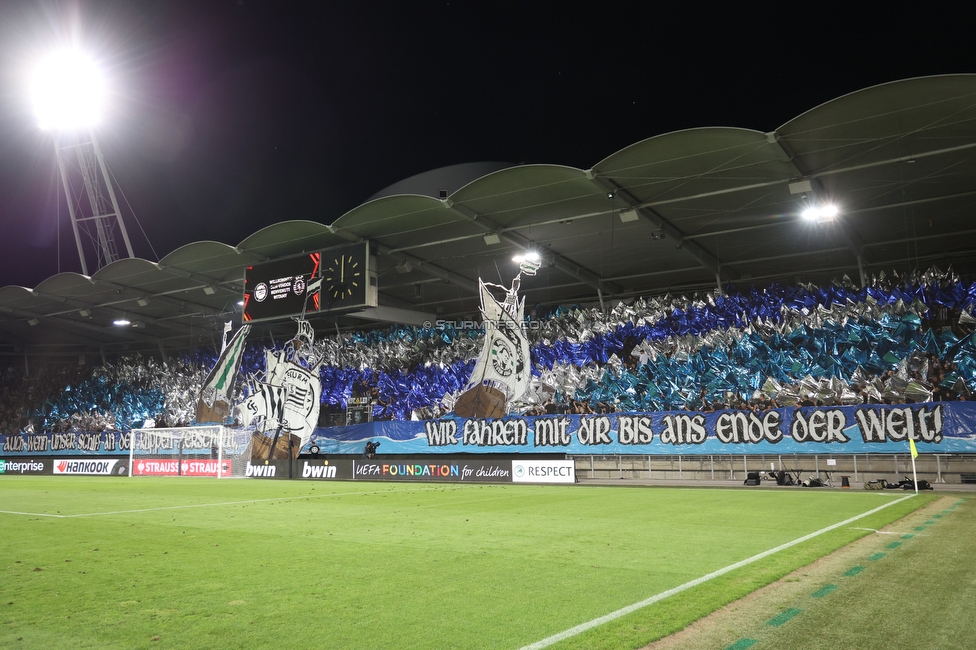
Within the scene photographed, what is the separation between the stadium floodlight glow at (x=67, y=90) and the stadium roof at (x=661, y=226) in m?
11.3

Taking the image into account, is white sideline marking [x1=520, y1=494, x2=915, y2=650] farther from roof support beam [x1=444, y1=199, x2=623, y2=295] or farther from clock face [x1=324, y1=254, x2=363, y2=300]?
clock face [x1=324, y1=254, x2=363, y2=300]

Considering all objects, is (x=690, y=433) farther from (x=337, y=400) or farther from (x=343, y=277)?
(x=337, y=400)

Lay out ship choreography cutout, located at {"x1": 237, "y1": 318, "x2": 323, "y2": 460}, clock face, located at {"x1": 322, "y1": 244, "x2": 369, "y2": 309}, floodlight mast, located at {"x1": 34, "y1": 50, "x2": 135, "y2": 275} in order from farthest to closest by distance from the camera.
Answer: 1. floodlight mast, located at {"x1": 34, "y1": 50, "x2": 135, "y2": 275}
2. ship choreography cutout, located at {"x1": 237, "y1": 318, "x2": 323, "y2": 460}
3. clock face, located at {"x1": 322, "y1": 244, "x2": 369, "y2": 309}

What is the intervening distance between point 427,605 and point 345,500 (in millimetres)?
11944

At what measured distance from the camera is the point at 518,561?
290 inches

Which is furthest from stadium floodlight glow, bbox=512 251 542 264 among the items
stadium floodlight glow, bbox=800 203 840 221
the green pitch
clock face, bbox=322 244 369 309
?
the green pitch

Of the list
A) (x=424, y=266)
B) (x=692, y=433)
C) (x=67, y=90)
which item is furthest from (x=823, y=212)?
(x=67, y=90)

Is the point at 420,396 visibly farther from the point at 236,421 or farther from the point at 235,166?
the point at 235,166

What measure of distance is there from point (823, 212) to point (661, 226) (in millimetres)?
5654

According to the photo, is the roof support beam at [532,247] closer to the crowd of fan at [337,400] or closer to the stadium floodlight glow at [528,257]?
the stadium floodlight glow at [528,257]

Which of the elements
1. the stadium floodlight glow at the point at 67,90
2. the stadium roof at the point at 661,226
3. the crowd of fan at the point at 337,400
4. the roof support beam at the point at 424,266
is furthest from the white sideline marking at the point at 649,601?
the stadium floodlight glow at the point at 67,90

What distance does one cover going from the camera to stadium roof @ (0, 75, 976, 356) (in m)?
19.2

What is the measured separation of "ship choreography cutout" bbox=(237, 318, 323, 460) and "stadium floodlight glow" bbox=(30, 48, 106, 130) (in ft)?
70.0

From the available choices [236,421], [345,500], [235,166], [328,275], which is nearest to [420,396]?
[328,275]
